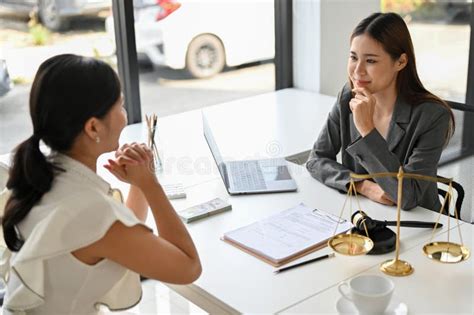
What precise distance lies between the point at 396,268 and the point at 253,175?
76cm

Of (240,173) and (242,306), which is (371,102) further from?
(242,306)

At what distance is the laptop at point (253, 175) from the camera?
6.86 feet

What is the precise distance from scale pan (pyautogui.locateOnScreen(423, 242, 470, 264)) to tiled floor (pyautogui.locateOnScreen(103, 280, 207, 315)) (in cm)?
103

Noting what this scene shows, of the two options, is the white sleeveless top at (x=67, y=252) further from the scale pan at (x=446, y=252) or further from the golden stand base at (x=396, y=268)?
the scale pan at (x=446, y=252)

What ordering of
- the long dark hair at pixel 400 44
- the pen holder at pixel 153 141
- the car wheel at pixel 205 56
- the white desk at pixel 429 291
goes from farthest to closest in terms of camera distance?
the car wheel at pixel 205 56 < the pen holder at pixel 153 141 < the long dark hair at pixel 400 44 < the white desk at pixel 429 291

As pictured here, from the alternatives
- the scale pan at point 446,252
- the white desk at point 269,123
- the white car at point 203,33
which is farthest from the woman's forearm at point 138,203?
the white car at point 203,33

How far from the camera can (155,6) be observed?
3199 millimetres

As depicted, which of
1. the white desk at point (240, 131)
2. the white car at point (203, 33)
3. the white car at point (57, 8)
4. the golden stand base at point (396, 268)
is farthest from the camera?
the white car at point (203, 33)

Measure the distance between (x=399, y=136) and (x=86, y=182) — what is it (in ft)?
3.60

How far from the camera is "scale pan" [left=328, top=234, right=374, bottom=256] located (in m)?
1.57

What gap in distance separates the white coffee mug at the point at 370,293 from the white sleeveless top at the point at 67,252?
481 mm

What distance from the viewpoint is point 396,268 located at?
1.55 meters

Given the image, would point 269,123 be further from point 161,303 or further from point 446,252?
point 446,252

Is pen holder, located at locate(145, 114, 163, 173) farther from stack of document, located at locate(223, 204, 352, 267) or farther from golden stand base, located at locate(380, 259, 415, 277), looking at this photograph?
golden stand base, located at locate(380, 259, 415, 277)
